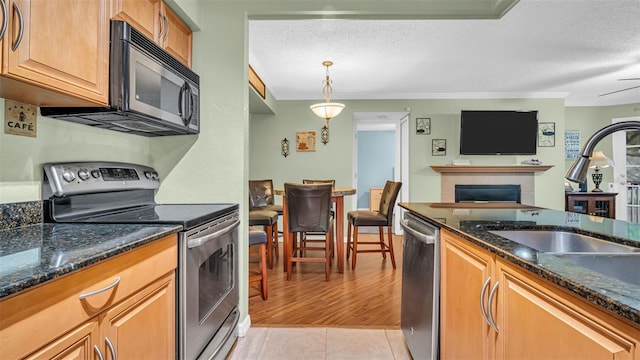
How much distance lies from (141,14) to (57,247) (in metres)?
1.22

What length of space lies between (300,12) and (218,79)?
716mm

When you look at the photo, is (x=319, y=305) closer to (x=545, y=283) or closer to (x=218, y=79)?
(x=218, y=79)

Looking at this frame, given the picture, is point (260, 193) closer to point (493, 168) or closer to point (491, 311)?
point (491, 311)

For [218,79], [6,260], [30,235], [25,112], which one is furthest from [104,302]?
[218,79]

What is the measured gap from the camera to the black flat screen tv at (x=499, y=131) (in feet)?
16.4

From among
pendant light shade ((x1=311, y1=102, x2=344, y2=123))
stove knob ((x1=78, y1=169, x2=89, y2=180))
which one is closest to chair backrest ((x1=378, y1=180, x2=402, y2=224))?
pendant light shade ((x1=311, y1=102, x2=344, y2=123))

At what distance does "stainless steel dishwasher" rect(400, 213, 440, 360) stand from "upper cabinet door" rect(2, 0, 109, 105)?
155 centimetres

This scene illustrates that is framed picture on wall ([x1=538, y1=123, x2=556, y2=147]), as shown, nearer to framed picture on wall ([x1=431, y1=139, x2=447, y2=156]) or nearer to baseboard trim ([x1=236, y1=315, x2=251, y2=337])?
framed picture on wall ([x1=431, y1=139, x2=447, y2=156])

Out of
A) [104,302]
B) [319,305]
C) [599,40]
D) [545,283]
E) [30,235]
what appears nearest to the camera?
[545,283]

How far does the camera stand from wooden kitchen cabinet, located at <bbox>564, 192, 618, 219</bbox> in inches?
190

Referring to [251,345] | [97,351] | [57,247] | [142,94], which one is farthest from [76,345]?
[251,345]

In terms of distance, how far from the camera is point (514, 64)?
12.6 ft

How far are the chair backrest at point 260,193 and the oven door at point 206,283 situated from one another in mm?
2186

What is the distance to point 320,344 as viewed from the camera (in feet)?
6.51
